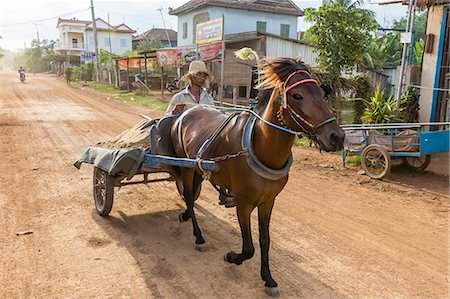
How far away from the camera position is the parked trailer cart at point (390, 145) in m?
7.11

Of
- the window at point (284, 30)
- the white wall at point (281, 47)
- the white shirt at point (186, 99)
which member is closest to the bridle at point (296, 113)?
the white shirt at point (186, 99)

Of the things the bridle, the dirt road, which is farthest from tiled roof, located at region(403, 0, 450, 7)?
the bridle

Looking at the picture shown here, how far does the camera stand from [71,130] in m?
12.1

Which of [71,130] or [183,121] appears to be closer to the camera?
[183,121]

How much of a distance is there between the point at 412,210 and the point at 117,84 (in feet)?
98.3

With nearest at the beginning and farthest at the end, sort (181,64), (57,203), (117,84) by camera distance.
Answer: (57,203) < (181,64) < (117,84)

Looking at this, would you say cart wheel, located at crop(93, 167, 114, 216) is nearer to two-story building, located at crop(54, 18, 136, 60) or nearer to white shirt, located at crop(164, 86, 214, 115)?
white shirt, located at crop(164, 86, 214, 115)

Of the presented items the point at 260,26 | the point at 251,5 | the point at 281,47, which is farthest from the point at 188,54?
the point at 260,26

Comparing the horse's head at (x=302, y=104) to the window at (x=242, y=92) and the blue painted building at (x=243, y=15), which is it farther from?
the blue painted building at (x=243, y=15)

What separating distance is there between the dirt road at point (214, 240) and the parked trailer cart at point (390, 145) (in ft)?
1.37

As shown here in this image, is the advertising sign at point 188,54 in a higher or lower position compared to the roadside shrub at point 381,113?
higher

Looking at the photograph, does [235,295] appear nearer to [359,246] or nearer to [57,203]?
[359,246]

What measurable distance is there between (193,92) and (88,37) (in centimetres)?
6317

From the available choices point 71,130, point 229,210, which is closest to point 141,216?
point 229,210
